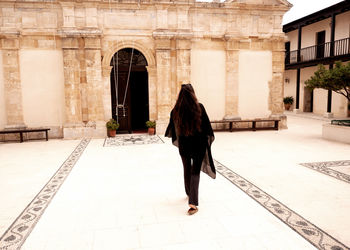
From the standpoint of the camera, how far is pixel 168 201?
3.82 m

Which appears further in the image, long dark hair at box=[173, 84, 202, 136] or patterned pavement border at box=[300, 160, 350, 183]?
patterned pavement border at box=[300, 160, 350, 183]

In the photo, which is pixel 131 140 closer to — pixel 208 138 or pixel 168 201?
pixel 168 201

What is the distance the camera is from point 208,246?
2.69 m

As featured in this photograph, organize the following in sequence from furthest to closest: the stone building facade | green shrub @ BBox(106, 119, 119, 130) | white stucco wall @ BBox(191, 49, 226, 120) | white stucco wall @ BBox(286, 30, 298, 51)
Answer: white stucco wall @ BBox(286, 30, 298, 51) < white stucco wall @ BBox(191, 49, 226, 120) < green shrub @ BBox(106, 119, 119, 130) < the stone building facade

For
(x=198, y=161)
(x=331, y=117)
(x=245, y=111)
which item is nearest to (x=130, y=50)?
(x=245, y=111)

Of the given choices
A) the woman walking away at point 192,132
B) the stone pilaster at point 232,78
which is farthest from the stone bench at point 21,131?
the woman walking away at point 192,132

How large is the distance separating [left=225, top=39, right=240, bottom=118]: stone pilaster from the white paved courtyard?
350cm

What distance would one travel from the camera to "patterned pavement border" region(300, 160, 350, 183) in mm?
4772

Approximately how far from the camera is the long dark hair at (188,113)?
129 inches

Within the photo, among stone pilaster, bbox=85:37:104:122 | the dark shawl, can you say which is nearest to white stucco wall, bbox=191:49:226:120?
stone pilaster, bbox=85:37:104:122

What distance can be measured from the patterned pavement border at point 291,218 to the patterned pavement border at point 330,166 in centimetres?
164

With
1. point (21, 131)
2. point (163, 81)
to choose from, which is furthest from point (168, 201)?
point (21, 131)

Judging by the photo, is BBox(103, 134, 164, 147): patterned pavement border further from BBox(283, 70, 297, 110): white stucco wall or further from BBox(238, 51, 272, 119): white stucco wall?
BBox(283, 70, 297, 110): white stucco wall

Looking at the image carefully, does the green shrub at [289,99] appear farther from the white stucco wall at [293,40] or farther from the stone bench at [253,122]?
the stone bench at [253,122]
